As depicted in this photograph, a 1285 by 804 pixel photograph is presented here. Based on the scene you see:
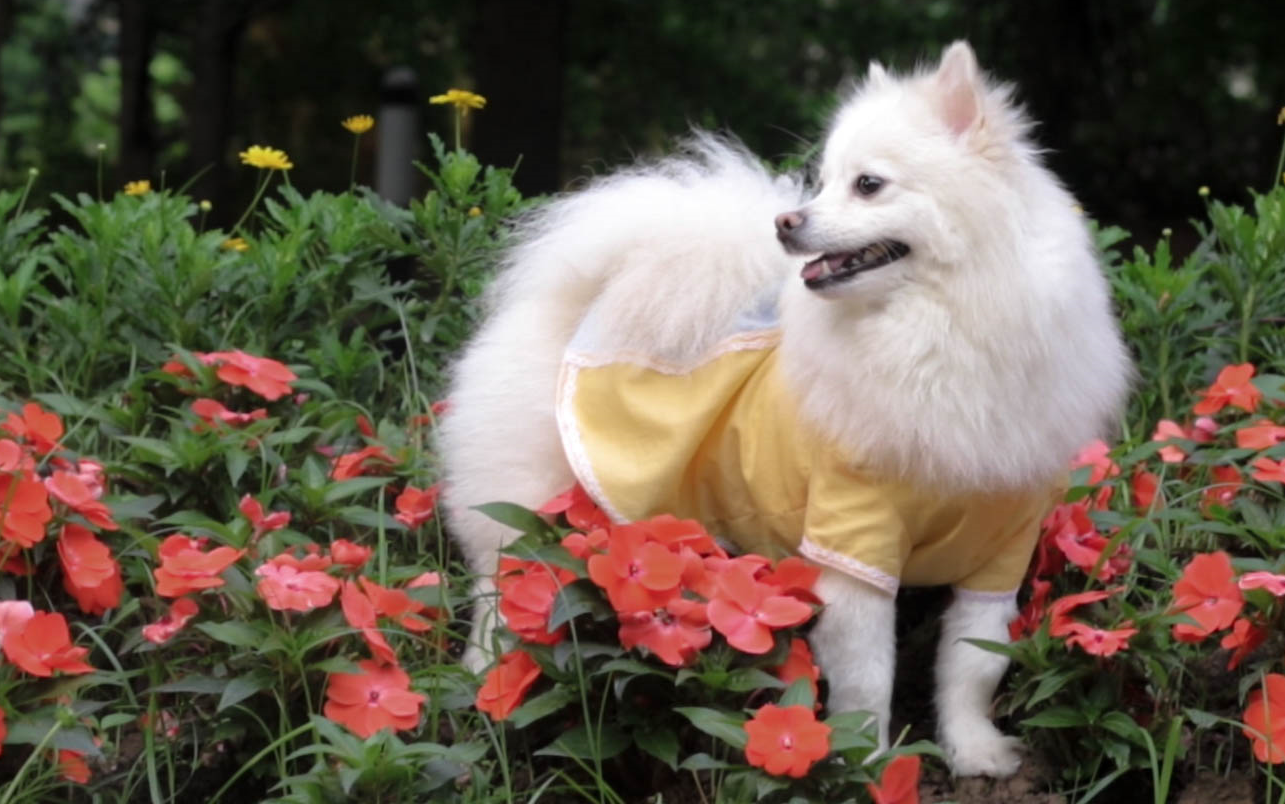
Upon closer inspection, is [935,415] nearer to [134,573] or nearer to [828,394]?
[828,394]

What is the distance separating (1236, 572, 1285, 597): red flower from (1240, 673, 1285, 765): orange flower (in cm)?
14

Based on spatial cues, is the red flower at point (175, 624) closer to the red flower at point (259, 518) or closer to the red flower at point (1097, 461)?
the red flower at point (259, 518)

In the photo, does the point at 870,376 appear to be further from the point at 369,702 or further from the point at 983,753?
the point at 369,702

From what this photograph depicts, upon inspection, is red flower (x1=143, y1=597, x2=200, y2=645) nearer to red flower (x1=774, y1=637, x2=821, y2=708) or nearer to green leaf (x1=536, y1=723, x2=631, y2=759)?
green leaf (x1=536, y1=723, x2=631, y2=759)

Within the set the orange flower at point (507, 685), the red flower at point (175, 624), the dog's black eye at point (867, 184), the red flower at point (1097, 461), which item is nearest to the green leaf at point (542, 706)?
the orange flower at point (507, 685)

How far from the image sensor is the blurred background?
10219mm

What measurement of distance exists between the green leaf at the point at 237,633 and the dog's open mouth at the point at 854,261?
1078mm

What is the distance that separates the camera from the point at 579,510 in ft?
10.3

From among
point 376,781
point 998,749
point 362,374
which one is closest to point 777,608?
point 998,749

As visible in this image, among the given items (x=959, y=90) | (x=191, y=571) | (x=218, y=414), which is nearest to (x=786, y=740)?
(x=191, y=571)

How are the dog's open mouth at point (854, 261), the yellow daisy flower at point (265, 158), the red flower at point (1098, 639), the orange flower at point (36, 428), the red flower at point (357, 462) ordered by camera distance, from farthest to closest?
the yellow daisy flower at point (265, 158) → the red flower at point (357, 462) → the orange flower at point (36, 428) → the dog's open mouth at point (854, 261) → the red flower at point (1098, 639)

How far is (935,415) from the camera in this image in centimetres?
283

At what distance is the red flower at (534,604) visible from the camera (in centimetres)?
279

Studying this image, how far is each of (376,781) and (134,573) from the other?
2.76 ft
